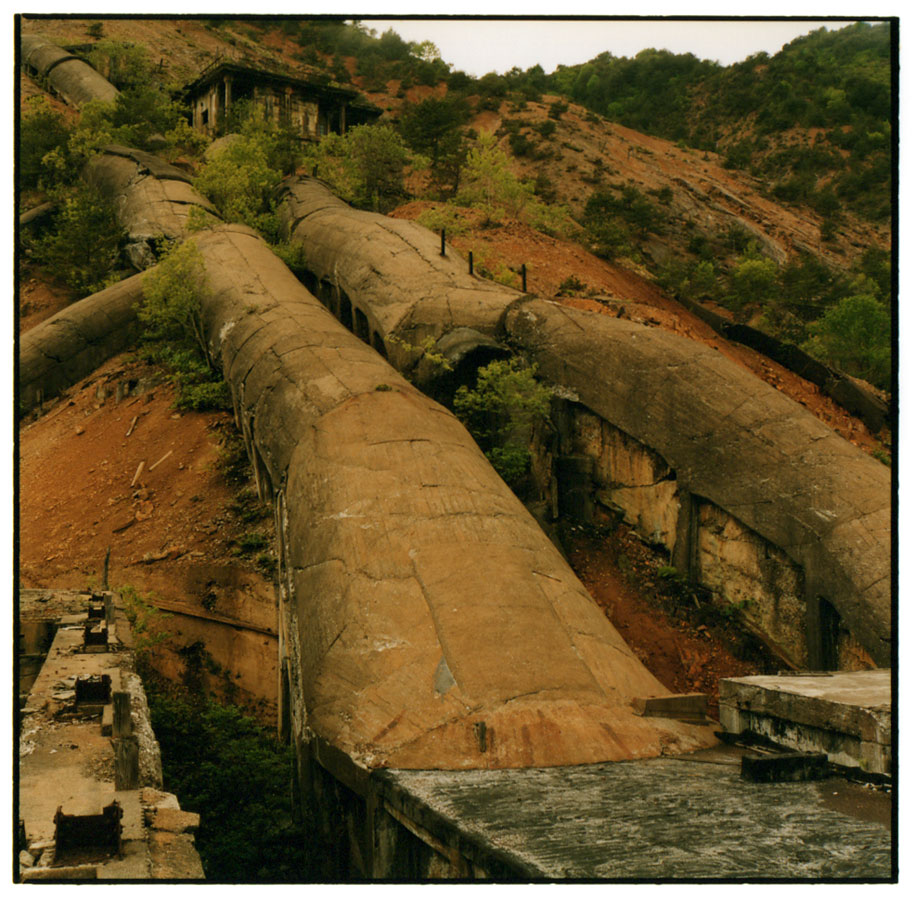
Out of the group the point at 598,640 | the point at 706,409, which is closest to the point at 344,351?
the point at 706,409

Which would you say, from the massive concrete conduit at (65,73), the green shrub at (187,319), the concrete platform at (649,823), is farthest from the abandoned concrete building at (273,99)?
the concrete platform at (649,823)

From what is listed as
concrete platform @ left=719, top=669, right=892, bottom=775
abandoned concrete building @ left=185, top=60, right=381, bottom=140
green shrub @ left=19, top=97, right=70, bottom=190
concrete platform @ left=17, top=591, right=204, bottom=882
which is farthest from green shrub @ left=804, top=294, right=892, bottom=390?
abandoned concrete building @ left=185, top=60, right=381, bottom=140

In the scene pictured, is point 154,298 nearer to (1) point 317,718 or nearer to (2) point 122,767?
(1) point 317,718

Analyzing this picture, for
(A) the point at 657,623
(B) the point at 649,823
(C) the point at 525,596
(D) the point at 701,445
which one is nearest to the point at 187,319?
(D) the point at 701,445

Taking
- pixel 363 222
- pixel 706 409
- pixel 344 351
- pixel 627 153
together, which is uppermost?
pixel 627 153

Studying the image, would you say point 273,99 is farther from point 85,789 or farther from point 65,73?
point 85,789

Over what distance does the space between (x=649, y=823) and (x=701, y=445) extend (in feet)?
23.0

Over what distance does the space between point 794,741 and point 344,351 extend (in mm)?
7466

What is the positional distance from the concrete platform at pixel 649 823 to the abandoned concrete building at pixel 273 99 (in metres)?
24.3

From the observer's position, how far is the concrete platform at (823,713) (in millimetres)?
4996

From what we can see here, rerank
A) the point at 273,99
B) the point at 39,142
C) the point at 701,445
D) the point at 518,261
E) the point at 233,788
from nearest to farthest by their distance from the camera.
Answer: the point at 233,788 < the point at 701,445 < the point at 518,261 < the point at 39,142 < the point at 273,99

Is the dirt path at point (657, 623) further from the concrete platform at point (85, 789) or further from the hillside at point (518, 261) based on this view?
the concrete platform at point (85, 789)

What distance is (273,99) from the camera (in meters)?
27.1

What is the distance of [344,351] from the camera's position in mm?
11438
